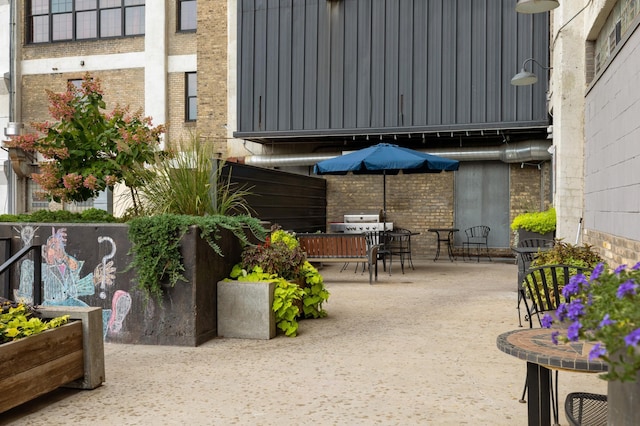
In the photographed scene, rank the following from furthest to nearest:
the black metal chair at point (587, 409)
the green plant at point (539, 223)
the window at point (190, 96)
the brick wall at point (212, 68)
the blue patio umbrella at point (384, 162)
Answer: the window at point (190, 96), the brick wall at point (212, 68), the green plant at point (539, 223), the blue patio umbrella at point (384, 162), the black metal chair at point (587, 409)

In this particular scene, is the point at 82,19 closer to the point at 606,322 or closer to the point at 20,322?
the point at 20,322

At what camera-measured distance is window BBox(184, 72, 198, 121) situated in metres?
22.2

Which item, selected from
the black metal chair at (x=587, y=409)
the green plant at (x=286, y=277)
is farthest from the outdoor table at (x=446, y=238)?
the black metal chair at (x=587, y=409)

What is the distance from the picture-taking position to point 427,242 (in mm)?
17641

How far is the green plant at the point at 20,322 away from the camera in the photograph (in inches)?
173

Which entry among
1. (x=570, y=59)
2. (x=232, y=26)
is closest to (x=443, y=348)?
(x=570, y=59)

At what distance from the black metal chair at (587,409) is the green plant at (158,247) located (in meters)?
3.91

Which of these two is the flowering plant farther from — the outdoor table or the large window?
the large window

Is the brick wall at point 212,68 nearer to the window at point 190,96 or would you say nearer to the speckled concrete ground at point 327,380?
the window at point 190,96

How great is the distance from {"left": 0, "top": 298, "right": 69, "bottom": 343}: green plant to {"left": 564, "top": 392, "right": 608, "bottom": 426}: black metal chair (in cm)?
340

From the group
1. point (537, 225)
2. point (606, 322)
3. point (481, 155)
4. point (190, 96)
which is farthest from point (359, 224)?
point (606, 322)

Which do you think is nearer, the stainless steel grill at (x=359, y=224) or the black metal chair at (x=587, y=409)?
the black metal chair at (x=587, y=409)

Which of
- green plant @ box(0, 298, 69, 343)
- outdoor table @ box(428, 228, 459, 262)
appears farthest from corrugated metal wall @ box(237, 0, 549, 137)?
green plant @ box(0, 298, 69, 343)

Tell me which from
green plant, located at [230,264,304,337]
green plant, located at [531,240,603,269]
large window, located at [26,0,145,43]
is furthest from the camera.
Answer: large window, located at [26,0,145,43]
